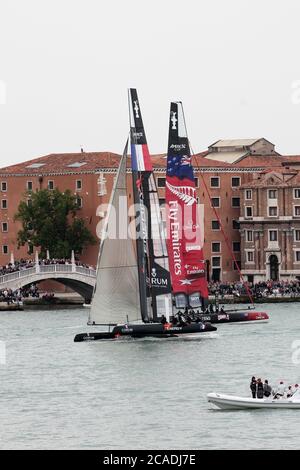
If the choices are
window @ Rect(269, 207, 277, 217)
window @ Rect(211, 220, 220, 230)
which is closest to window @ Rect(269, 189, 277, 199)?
window @ Rect(269, 207, 277, 217)

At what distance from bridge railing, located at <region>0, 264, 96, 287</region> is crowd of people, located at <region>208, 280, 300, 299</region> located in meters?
6.19

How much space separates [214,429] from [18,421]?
14.0ft

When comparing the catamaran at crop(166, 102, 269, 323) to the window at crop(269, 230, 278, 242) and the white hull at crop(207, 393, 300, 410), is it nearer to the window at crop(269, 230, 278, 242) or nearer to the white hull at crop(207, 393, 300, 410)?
the white hull at crop(207, 393, 300, 410)

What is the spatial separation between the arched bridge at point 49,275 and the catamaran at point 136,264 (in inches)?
920

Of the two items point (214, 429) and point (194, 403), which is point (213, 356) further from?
point (214, 429)

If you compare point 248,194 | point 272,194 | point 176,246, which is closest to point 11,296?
point 248,194

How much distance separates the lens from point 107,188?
324ft

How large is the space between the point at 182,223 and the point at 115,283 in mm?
6728

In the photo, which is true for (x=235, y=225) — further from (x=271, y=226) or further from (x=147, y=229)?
(x=147, y=229)

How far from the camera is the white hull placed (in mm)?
44094

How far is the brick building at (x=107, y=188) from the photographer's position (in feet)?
326

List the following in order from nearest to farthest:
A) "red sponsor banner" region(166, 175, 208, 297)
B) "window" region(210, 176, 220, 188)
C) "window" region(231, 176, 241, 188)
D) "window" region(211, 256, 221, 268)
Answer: "red sponsor banner" region(166, 175, 208, 297) → "window" region(211, 256, 221, 268) → "window" region(210, 176, 220, 188) → "window" region(231, 176, 241, 188)

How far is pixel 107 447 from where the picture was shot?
133 feet
